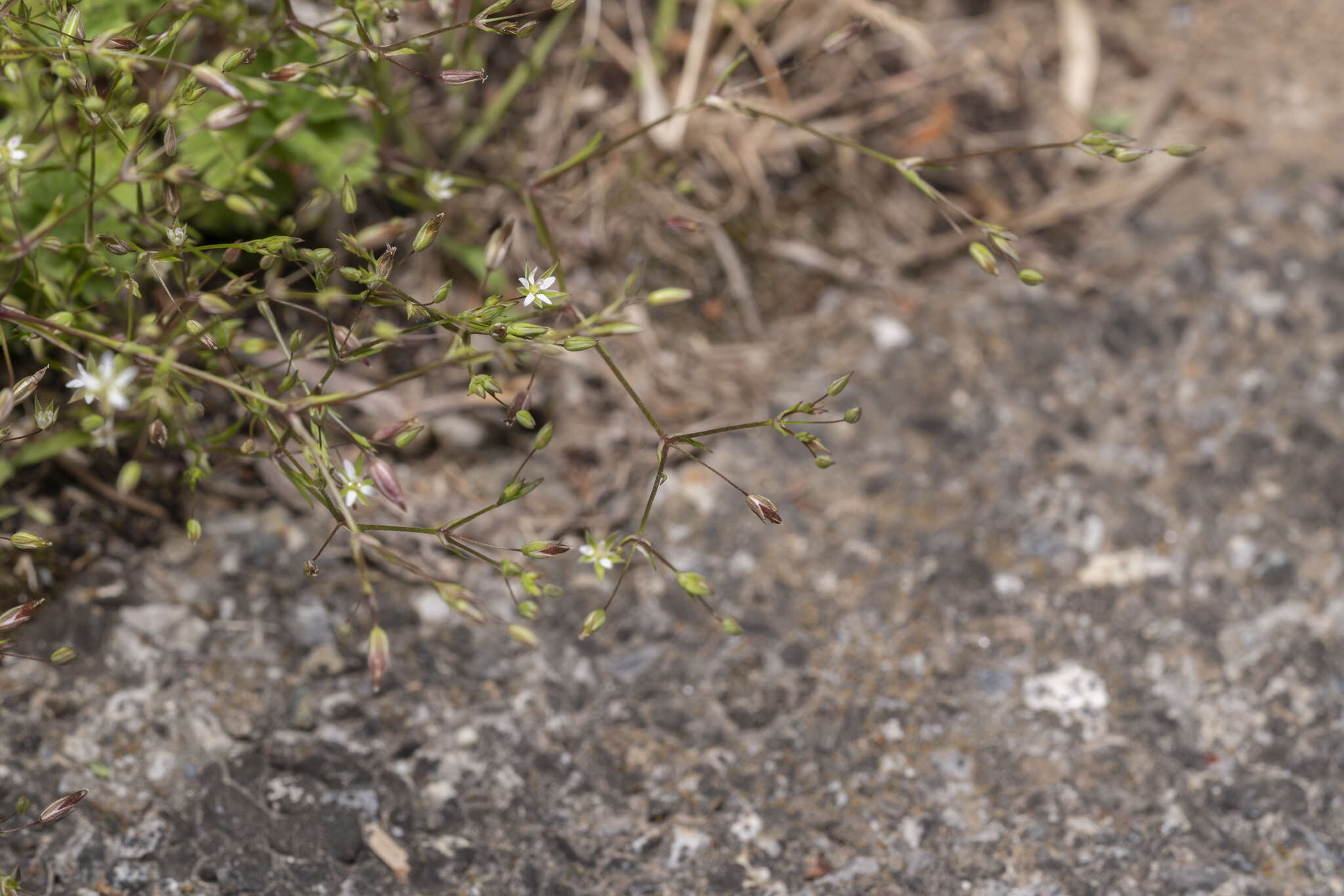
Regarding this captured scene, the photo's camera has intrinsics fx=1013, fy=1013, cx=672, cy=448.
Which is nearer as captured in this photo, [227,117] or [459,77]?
[227,117]

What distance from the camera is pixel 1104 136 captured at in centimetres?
161

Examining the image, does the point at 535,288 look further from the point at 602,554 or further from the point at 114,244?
the point at 114,244

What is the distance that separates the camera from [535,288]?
5.01ft

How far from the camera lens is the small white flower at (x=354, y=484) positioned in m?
1.43

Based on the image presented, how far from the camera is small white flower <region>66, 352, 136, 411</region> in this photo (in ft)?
3.95

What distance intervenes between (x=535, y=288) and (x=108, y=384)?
586mm

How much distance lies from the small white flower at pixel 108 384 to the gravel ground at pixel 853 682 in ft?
2.69

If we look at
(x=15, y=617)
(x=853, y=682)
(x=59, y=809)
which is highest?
(x=15, y=617)

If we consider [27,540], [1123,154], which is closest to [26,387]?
[27,540]

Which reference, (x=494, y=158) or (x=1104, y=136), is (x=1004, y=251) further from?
(x=494, y=158)

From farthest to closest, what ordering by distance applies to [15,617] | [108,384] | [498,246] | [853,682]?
1. [853,682]
2. [498,246]
3. [15,617]
4. [108,384]

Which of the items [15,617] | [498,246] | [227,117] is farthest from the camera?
[498,246]

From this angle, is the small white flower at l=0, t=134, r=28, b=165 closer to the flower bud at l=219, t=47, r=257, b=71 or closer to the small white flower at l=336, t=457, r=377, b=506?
the flower bud at l=219, t=47, r=257, b=71

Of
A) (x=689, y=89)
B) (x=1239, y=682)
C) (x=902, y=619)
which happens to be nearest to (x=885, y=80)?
(x=689, y=89)
